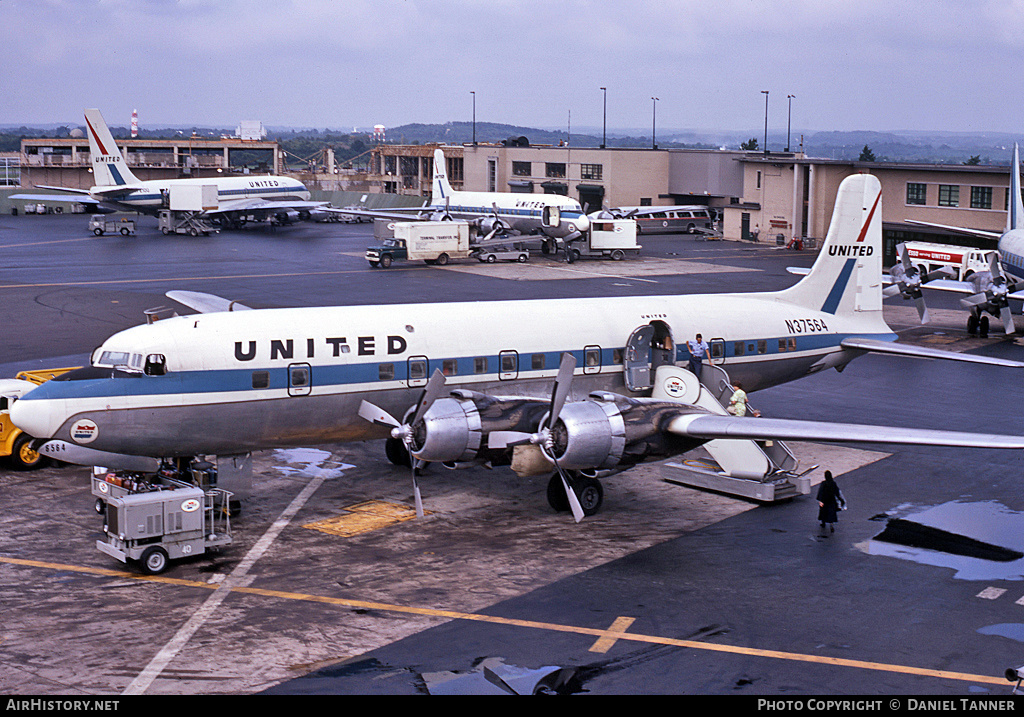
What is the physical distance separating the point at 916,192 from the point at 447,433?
6465 cm

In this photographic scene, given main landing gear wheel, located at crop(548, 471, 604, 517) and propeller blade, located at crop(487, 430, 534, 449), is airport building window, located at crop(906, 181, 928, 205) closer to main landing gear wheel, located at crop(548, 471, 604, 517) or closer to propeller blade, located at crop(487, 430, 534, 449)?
main landing gear wheel, located at crop(548, 471, 604, 517)

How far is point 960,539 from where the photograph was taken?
21.5 meters

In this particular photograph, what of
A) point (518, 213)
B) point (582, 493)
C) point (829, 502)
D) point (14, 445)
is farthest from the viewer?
point (518, 213)

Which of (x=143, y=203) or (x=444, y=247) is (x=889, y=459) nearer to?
(x=444, y=247)

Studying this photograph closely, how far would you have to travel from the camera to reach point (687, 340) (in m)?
27.2

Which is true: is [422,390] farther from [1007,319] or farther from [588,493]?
[1007,319]

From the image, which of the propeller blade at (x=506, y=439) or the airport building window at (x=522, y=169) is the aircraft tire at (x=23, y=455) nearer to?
the propeller blade at (x=506, y=439)

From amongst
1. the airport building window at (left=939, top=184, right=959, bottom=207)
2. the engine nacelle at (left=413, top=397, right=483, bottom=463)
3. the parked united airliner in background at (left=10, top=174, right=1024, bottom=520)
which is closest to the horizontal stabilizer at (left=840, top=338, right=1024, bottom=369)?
the parked united airliner in background at (left=10, top=174, right=1024, bottom=520)

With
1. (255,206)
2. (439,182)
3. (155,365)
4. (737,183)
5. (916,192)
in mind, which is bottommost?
(155,365)

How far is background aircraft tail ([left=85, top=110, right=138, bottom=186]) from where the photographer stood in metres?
90.3

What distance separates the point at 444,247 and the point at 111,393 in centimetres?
5348

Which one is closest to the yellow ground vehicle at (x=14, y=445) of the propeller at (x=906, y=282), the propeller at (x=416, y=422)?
the propeller at (x=416, y=422)

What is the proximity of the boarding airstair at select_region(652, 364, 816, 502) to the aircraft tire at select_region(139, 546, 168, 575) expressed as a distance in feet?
41.6

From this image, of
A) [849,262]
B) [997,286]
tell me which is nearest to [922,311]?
[997,286]
